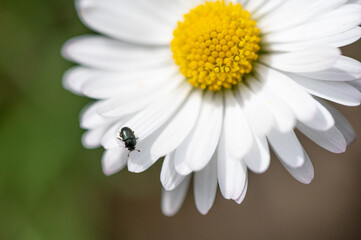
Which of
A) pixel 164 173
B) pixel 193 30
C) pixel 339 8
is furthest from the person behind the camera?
pixel 193 30

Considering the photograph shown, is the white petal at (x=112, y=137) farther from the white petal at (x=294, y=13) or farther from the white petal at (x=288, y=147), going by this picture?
the white petal at (x=294, y=13)

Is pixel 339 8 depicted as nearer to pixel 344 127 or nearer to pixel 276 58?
pixel 276 58

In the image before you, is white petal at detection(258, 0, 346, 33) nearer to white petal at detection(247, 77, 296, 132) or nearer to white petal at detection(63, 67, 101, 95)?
white petal at detection(247, 77, 296, 132)

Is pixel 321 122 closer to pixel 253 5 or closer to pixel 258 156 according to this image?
pixel 258 156

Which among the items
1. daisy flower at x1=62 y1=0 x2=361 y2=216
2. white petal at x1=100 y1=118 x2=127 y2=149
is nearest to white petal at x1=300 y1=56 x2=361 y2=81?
daisy flower at x1=62 y1=0 x2=361 y2=216

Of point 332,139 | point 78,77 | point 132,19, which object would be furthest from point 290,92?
point 78,77

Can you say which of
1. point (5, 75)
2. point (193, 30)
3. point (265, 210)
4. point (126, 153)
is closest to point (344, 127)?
point (193, 30)
